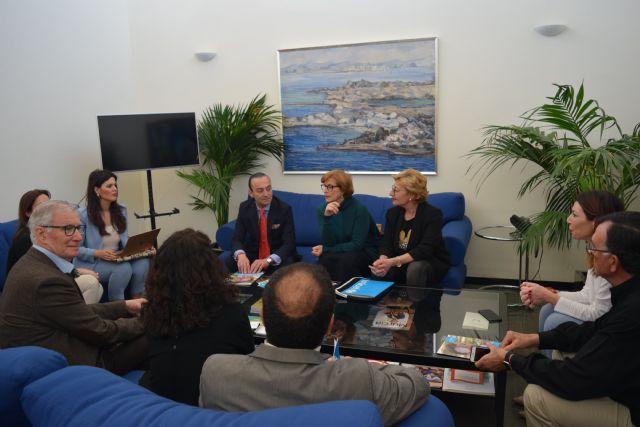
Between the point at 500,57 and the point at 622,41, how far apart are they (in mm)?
943

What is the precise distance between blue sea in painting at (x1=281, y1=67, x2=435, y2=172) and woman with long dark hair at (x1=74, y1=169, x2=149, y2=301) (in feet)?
6.22

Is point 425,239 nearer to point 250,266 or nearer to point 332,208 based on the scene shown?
point 332,208

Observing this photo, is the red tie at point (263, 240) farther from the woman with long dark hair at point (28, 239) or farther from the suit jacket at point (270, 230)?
the woman with long dark hair at point (28, 239)

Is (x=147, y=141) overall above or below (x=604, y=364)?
above

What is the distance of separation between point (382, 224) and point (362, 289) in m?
1.64

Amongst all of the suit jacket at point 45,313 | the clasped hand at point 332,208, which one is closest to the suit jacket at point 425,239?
the clasped hand at point 332,208

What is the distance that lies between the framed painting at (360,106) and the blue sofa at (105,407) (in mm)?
3824

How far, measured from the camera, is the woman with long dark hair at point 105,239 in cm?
405

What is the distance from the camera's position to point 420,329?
2686 millimetres

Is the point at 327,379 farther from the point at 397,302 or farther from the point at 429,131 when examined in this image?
the point at 429,131

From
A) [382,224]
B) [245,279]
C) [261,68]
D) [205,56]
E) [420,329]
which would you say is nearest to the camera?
[420,329]

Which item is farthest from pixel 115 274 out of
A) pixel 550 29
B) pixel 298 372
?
pixel 550 29

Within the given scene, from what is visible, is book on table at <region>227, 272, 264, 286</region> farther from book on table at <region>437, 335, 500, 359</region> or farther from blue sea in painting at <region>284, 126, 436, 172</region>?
blue sea in painting at <region>284, 126, 436, 172</region>

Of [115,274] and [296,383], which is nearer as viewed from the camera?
[296,383]
